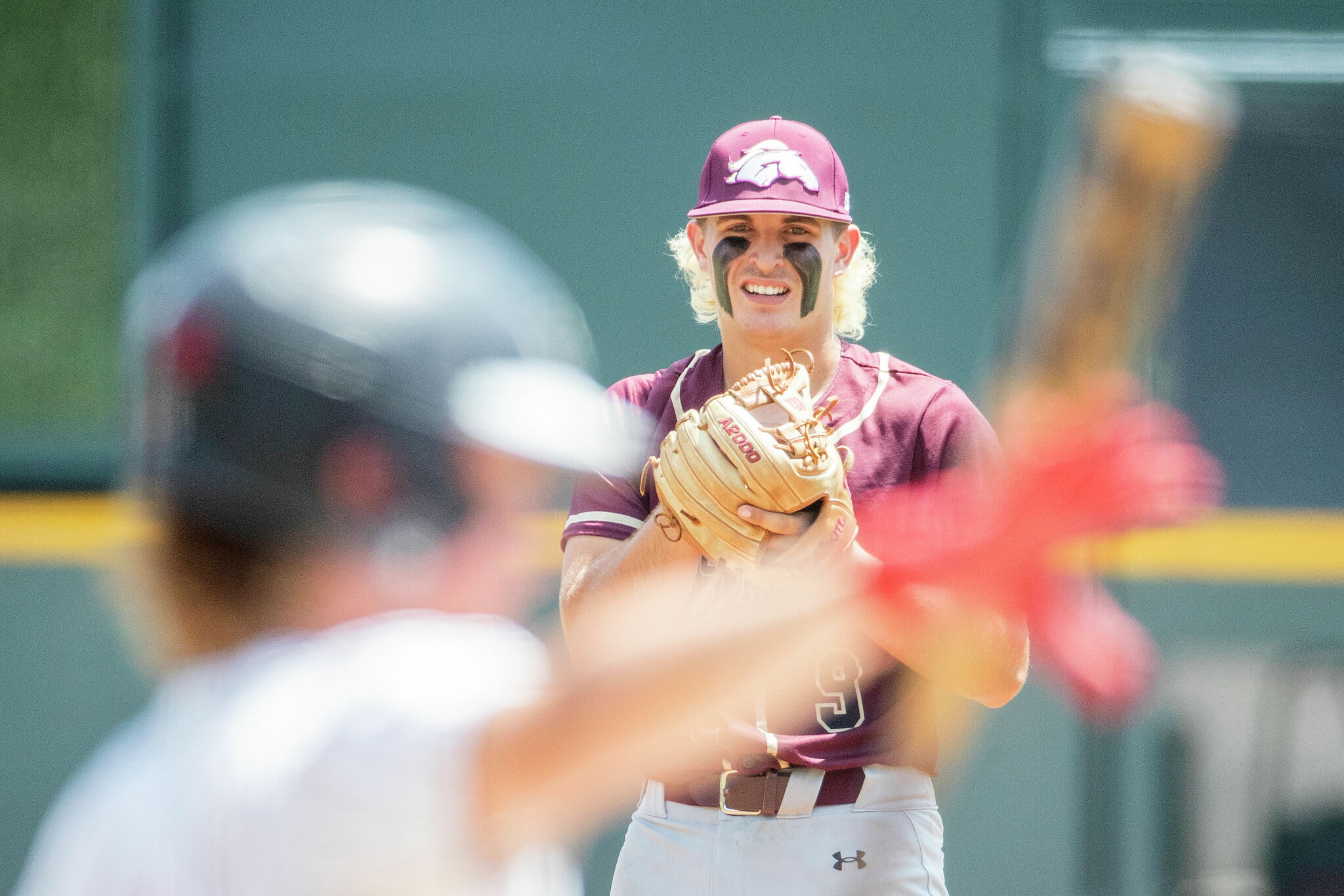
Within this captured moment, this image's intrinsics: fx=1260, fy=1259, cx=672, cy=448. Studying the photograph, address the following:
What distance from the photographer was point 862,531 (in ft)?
6.54

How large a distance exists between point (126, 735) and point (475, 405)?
0.36 metres

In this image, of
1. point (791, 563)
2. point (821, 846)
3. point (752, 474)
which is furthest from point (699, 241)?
point (821, 846)

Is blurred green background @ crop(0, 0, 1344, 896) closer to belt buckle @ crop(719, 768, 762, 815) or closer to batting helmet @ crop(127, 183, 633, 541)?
belt buckle @ crop(719, 768, 762, 815)

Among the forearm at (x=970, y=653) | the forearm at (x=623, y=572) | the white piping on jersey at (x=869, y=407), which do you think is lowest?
the forearm at (x=970, y=653)

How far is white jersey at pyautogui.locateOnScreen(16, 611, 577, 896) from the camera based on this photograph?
76cm

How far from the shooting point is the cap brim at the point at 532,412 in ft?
2.63

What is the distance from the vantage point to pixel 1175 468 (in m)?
0.92

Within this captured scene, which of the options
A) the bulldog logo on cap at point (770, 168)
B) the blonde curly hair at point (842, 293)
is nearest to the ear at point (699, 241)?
the blonde curly hair at point (842, 293)

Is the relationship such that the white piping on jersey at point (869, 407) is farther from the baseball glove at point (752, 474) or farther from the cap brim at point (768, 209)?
the cap brim at point (768, 209)

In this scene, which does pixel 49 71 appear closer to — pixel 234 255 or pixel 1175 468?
pixel 234 255

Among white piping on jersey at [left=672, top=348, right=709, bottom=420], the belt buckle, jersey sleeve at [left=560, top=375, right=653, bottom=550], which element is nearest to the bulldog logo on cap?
white piping on jersey at [left=672, top=348, right=709, bottom=420]

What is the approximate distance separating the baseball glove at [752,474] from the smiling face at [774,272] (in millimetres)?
160

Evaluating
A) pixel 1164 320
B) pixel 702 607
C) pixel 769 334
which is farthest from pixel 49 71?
pixel 1164 320

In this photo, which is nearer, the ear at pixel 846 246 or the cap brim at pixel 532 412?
the cap brim at pixel 532 412
